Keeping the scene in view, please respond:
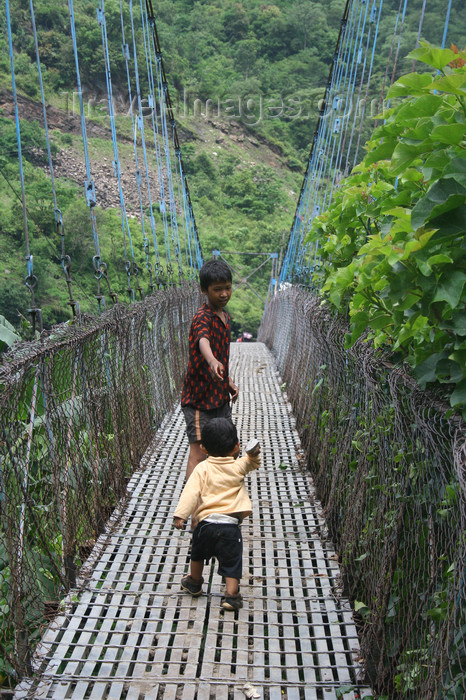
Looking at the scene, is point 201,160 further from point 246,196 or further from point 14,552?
point 14,552

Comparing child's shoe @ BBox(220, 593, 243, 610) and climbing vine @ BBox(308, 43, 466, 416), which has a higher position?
climbing vine @ BBox(308, 43, 466, 416)

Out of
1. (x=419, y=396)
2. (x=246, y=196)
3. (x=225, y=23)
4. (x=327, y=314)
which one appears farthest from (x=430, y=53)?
(x=225, y=23)

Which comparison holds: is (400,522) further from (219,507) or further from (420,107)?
(420,107)

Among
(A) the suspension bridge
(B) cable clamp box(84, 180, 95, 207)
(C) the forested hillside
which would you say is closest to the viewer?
(A) the suspension bridge

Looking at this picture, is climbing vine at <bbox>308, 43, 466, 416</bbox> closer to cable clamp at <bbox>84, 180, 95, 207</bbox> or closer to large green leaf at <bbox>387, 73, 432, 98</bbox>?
large green leaf at <bbox>387, 73, 432, 98</bbox>

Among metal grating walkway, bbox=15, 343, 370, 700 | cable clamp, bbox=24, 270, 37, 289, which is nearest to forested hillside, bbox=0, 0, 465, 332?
cable clamp, bbox=24, 270, 37, 289

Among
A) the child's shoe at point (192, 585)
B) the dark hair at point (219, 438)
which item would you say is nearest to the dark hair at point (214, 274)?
the dark hair at point (219, 438)

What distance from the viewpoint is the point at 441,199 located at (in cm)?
90

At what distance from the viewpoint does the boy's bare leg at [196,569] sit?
1.69m

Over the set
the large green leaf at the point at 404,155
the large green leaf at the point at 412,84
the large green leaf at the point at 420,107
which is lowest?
the large green leaf at the point at 404,155

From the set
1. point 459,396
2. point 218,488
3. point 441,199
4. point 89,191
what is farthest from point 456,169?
point 89,191

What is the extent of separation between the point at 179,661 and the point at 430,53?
1327 mm

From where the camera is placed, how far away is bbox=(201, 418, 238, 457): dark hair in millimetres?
1709

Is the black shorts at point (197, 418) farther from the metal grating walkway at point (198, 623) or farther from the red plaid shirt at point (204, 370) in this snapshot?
the metal grating walkway at point (198, 623)
